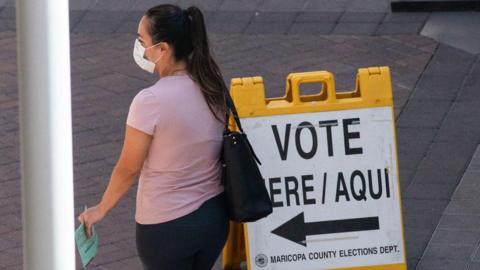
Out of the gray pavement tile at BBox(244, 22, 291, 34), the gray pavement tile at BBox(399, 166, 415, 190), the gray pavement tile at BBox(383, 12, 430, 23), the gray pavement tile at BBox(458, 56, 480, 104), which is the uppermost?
→ the gray pavement tile at BBox(383, 12, 430, 23)

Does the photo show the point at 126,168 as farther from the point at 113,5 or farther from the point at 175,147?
the point at 113,5

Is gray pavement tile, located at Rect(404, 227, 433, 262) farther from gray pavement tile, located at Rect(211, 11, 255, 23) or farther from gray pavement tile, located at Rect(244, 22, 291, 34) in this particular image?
gray pavement tile, located at Rect(211, 11, 255, 23)

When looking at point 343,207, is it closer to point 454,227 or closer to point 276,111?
point 276,111

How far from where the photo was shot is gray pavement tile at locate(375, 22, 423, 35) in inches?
385

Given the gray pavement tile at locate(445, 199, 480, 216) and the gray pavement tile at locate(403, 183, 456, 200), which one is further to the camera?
the gray pavement tile at locate(403, 183, 456, 200)

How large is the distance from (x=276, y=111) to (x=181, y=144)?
1208 millimetres

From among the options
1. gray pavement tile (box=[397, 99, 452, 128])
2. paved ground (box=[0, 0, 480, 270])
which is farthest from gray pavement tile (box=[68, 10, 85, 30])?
gray pavement tile (box=[397, 99, 452, 128])

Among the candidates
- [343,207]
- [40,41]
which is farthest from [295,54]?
[40,41]

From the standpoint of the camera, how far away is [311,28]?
32.5 ft

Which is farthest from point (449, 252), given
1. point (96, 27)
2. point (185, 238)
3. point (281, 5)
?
point (96, 27)

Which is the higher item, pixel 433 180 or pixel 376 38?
pixel 376 38

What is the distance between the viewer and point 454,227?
670 cm

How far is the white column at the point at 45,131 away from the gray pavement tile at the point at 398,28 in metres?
6.71

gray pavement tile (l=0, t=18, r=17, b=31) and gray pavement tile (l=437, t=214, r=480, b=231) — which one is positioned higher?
gray pavement tile (l=0, t=18, r=17, b=31)
